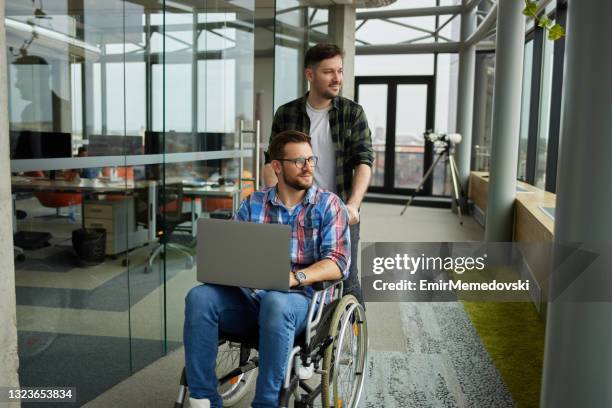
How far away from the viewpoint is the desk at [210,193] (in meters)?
3.83

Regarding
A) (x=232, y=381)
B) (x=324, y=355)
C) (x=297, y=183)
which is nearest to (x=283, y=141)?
(x=297, y=183)

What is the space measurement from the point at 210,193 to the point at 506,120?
375 centimetres

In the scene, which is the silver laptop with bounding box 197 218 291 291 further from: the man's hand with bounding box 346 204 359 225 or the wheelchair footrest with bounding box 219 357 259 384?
the man's hand with bounding box 346 204 359 225

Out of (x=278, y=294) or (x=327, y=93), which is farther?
(x=327, y=93)

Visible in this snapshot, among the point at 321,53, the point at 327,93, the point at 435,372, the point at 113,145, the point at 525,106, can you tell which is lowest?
the point at 435,372

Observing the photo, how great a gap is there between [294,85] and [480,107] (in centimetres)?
667

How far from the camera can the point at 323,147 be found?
3.15m

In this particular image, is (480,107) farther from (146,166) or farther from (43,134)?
(43,134)

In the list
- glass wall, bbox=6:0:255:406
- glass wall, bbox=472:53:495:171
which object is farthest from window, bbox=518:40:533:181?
glass wall, bbox=6:0:255:406

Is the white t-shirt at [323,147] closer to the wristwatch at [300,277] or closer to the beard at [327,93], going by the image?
the beard at [327,93]

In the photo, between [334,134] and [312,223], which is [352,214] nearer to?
[312,223]

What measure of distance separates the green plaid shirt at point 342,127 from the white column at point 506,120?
373cm

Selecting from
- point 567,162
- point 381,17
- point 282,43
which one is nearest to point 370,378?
point 567,162

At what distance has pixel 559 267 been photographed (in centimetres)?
219
